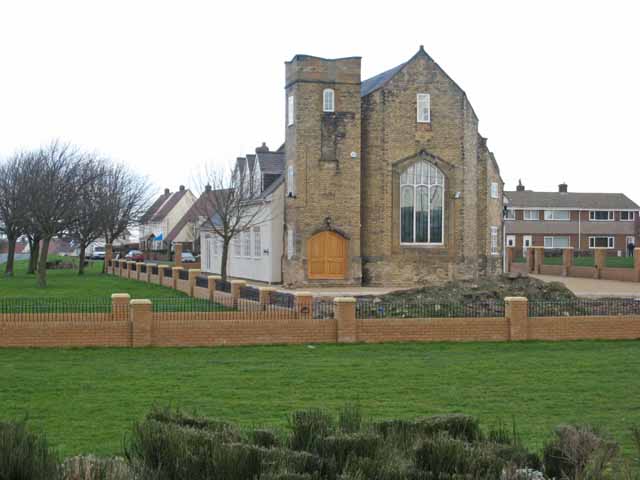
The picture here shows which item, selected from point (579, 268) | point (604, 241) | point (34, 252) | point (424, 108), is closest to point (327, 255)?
point (424, 108)

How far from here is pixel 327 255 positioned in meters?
36.8

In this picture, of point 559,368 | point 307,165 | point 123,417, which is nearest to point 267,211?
point 307,165

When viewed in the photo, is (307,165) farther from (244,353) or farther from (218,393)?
(218,393)

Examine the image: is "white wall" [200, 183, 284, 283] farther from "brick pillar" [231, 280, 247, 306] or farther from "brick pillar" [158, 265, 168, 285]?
"brick pillar" [231, 280, 247, 306]

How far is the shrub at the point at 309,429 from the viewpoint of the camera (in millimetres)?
8414

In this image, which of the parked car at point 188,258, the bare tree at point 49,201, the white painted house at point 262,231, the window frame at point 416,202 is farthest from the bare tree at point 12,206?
the window frame at point 416,202

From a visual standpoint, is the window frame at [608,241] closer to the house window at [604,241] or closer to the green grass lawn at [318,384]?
the house window at [604,241]

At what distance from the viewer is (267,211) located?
39.3m

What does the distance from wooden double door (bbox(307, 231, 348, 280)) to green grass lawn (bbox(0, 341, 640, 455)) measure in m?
16.8

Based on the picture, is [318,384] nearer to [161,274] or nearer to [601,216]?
[161,274]

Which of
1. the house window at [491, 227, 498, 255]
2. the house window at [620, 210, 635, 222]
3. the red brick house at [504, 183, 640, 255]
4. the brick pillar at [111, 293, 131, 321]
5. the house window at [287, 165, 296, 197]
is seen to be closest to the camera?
the brick pillar at [111, 293, 131, 321]

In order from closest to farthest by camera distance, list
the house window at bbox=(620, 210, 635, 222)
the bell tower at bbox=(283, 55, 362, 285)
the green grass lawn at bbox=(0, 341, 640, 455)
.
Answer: the green grass lawn at bbox=(0, 341, 640, 455)
the bell tower at bbox=(283, 55, 362, 285)
the house window at bbox=(620, 210, 635, 222)

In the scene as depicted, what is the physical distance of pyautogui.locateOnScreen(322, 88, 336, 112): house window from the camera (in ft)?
119

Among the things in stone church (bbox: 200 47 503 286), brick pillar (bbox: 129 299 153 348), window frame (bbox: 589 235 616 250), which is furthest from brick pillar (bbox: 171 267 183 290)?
window frame (bbox: 589 235 616 250)
